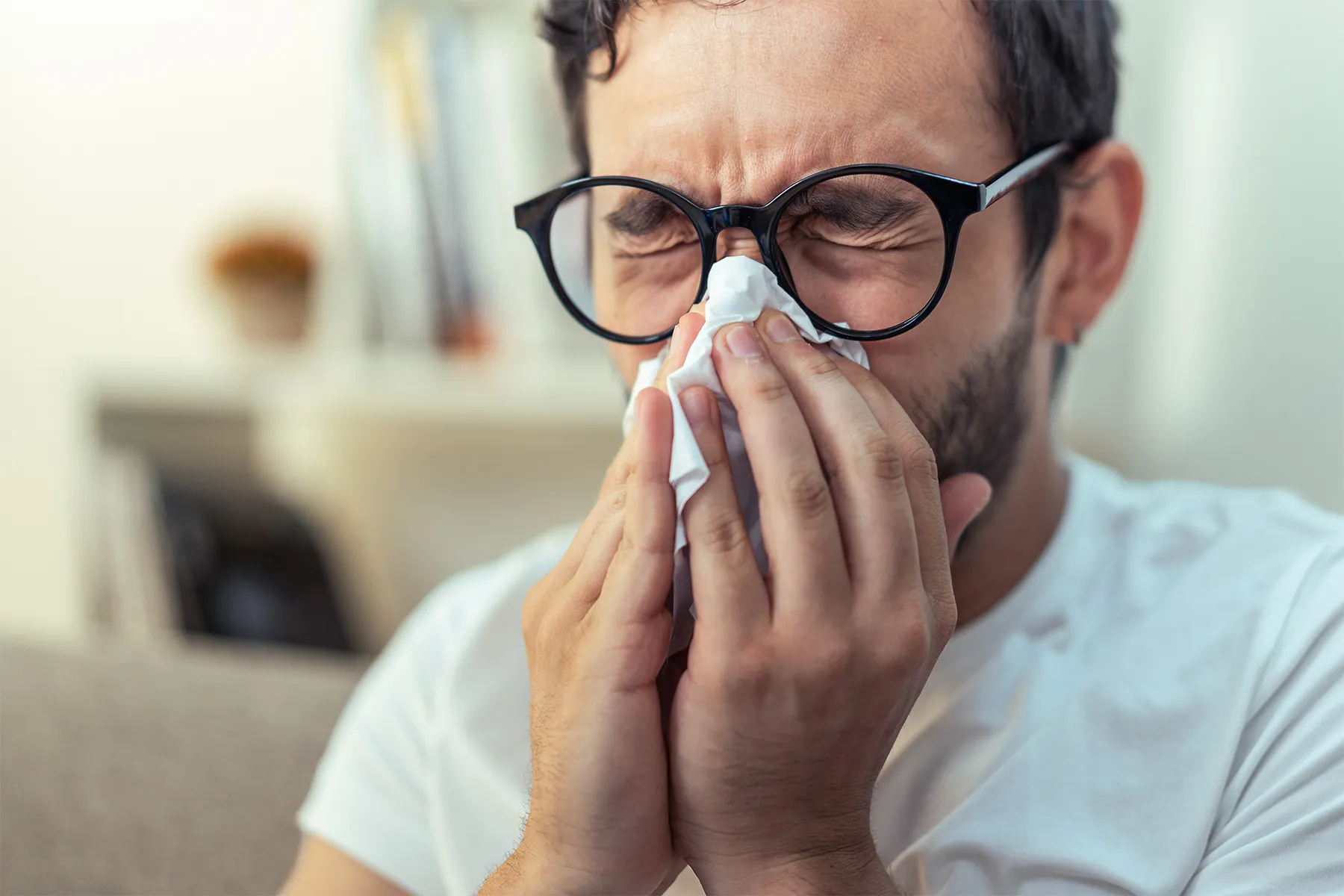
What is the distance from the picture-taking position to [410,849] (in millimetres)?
1157

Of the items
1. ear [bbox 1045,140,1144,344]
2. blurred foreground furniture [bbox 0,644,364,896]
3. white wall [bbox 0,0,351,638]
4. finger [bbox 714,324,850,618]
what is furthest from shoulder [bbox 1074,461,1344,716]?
white wall [bbox 0,0,351,638]

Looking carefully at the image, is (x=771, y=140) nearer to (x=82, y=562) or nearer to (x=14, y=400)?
(x=82, y=562)

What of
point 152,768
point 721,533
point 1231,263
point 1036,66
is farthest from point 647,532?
point 1231,263

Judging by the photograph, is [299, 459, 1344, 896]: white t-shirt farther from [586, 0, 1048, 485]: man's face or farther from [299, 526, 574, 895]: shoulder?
[586, 0, 1048, 485]: man's face

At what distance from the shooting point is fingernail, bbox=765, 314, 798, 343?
0.83 m

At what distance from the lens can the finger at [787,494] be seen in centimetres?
75

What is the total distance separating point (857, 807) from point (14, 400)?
2.79 m

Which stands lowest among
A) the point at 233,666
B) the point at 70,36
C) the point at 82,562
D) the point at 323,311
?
the point at 82,562

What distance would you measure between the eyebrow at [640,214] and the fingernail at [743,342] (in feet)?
0.68

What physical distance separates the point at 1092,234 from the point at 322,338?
171cm

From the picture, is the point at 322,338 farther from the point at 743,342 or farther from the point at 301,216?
the point at 743,342

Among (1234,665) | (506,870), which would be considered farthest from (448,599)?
(1234,665)

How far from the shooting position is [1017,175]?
1007 mm

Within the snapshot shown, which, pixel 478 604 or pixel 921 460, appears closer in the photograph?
pixel 921 460
